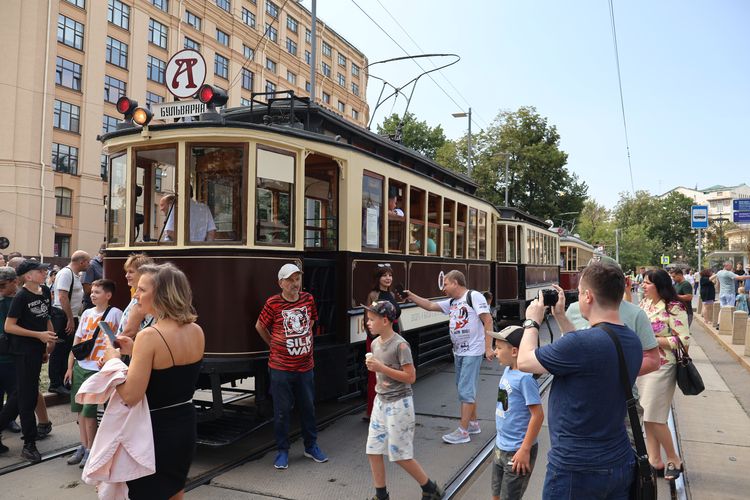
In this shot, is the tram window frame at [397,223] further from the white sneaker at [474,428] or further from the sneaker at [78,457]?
the sneaker at [78,457]

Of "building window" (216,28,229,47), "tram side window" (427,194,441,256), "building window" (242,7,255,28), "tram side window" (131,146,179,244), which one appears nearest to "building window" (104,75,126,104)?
"building window" (216,28,229,47)

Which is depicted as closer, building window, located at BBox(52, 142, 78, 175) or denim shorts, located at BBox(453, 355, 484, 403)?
denim shorts, located at BBox(453, 355, 484, 403)

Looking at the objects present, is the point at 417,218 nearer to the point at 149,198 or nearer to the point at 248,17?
the point at 149,198

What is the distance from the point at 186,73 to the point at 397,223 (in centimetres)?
319

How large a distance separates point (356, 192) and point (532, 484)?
3.53 metres

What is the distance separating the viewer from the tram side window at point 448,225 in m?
9.38

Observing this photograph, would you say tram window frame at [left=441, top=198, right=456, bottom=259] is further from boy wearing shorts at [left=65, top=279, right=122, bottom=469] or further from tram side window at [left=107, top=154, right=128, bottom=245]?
boy wearing shorts at [left=65, top=279, right=122, bottom=469]

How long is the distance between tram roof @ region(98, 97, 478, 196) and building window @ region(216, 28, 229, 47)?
33.2m

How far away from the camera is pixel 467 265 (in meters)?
10.2

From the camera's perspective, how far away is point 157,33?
110 ft

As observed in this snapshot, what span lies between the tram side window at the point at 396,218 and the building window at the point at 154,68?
29.9 metres

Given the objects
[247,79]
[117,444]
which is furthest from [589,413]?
[247,79]

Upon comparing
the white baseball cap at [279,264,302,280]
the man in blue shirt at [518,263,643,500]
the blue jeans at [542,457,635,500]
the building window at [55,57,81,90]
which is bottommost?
the blue jeans at [542,457,635,500]

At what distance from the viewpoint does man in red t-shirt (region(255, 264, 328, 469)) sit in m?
4.96
